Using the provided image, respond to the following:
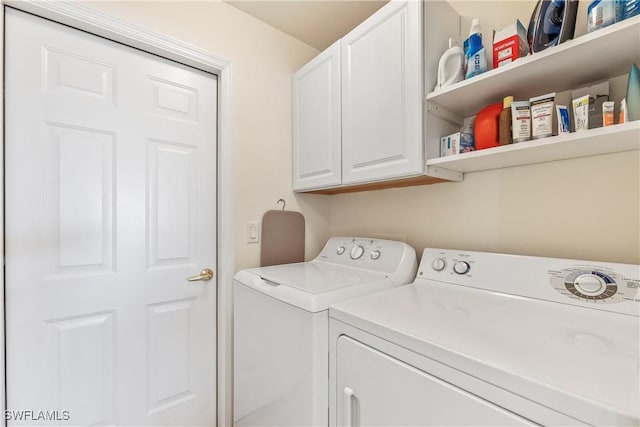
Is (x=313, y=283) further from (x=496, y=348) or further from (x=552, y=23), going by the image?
(x=552, y=23)

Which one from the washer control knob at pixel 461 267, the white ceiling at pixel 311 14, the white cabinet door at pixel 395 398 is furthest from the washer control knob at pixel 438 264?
the white ceiling at pixel 311 14

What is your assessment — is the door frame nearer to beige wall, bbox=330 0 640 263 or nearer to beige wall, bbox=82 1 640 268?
beige wall, bbox=82 1 640 268

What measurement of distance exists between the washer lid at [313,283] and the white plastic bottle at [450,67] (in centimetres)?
88

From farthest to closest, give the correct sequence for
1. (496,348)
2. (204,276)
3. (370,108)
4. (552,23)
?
(204,276), (370,108), (552,23), (496,348)

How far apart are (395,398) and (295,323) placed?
419 millimetres

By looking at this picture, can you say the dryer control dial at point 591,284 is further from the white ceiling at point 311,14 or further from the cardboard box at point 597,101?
the white ceiling at point 311,14

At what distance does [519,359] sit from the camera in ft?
2.00

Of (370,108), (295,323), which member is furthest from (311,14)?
(295,323)

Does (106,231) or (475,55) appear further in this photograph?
(106,231)

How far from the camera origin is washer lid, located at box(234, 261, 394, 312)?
3.41ft

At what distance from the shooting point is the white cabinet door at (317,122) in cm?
155

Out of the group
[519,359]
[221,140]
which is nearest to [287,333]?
[519,359]

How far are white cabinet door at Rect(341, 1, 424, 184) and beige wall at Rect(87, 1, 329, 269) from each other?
0.50 metres

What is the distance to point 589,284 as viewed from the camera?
0.91m
